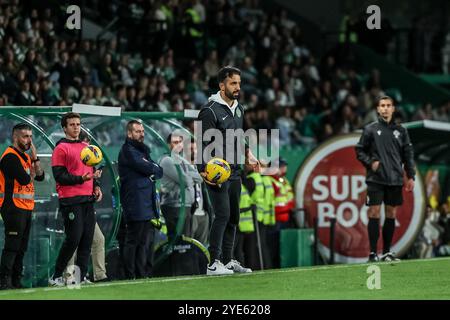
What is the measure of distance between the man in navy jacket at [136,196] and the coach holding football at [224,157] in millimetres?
2052

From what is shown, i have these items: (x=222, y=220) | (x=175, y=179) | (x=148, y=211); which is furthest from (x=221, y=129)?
(x=175, y=179)

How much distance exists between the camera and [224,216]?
42.2ft

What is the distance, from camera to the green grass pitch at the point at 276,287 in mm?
11438

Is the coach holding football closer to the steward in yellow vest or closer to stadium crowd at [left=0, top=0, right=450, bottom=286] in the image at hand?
the steward in yellow vest

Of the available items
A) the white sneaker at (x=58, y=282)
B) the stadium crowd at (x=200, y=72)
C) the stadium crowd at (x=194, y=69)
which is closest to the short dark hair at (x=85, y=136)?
the white sneaker at (x=58, y=282)

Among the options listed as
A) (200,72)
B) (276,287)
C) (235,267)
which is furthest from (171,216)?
(200,72)

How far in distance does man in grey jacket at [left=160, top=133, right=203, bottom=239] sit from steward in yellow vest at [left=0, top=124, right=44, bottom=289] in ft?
10.8

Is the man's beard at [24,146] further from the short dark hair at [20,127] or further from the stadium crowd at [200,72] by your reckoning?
the stadium crowd at [200,72]

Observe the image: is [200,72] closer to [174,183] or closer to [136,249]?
[174,183]

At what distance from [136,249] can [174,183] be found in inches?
75.2

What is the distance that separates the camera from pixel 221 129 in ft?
42.4

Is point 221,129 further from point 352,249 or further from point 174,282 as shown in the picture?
point 352,249

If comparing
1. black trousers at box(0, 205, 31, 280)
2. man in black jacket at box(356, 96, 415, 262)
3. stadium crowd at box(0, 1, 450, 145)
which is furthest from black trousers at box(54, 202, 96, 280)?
stadium crowd at box(0, 1, 450, 145)
